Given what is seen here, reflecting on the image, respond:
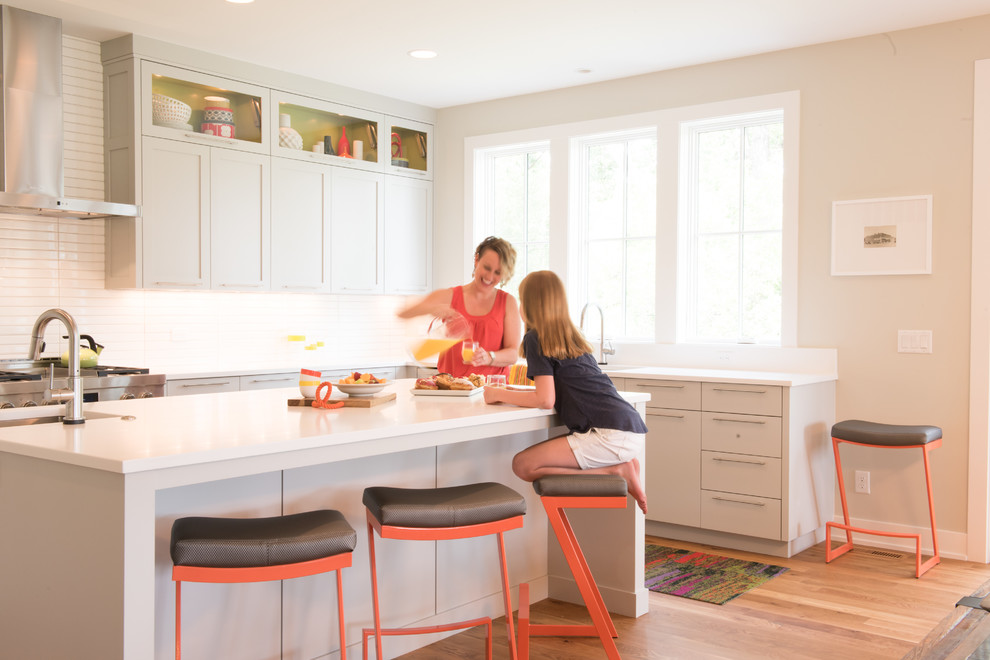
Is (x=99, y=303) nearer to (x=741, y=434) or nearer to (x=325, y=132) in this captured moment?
(x=325, y=132)

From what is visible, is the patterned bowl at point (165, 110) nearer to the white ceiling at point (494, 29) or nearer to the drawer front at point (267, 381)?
the white ceiling at point (494, 29)

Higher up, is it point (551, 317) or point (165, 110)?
point (165, 110)

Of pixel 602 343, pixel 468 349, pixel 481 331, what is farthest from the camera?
pixel 602 343

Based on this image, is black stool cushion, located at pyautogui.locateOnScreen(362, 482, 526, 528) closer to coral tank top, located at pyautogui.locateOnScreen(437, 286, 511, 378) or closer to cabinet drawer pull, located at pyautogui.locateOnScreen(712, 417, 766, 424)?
coral tank top, located at pyautogui.locateOnScreen(437, 286, 511, 378)

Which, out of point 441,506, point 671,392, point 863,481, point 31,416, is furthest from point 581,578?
point 863,481

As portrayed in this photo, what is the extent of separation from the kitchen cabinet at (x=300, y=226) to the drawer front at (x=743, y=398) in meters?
2.69

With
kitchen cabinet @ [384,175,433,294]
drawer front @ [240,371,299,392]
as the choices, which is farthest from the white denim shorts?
kitchen cabinet @ [384,175,433,294]

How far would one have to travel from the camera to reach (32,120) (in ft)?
14.8

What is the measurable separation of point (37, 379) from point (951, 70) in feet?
15.8

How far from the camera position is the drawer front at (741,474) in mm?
4496

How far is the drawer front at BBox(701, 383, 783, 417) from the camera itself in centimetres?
448

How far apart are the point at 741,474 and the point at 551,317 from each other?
204 centimetres

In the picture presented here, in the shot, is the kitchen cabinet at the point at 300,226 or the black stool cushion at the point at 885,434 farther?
the kitchen cabinet at the point at 300,226

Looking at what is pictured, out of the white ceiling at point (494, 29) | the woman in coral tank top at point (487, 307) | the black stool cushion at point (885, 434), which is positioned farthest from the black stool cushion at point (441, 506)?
the white ceiling at point (494, 29)
